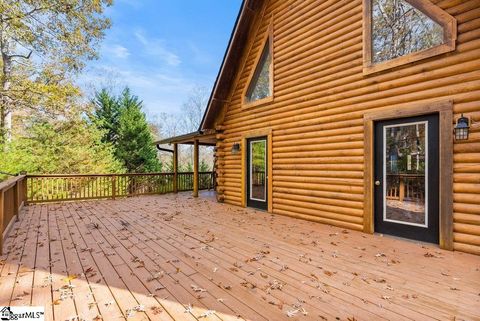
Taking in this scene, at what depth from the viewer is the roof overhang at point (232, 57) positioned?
6652 mm

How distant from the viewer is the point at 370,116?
171 inches

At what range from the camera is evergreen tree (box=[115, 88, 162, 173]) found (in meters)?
15.0

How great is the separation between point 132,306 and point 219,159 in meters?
6.14

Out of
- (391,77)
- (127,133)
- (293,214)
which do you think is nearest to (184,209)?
(293,214)

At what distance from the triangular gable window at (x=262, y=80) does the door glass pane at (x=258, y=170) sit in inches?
48.8

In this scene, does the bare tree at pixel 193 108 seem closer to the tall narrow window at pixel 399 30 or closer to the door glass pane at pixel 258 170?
the door glass pane at pixel 258 170

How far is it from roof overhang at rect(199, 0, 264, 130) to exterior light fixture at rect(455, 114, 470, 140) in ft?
17.8

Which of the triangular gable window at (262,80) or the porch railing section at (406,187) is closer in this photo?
the porch railing section at (406,187)

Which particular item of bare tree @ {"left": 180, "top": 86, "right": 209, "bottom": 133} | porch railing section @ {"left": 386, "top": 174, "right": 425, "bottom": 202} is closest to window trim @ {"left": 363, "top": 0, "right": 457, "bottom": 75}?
porch railing section @ {"left": 386, "top": 174, "right": 425, "bottom": 202}

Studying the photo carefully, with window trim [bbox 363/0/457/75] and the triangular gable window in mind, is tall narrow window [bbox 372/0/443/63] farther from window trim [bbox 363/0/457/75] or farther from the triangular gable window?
the triangular gable window

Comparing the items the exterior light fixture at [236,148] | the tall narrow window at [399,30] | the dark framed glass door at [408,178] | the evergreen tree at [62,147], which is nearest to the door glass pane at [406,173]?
the dark framed glass door at [408,178]

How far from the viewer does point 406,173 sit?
13.1ft

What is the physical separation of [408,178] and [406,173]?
0.27 ft

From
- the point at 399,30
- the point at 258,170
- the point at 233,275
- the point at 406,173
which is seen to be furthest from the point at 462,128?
the point at 258,170
